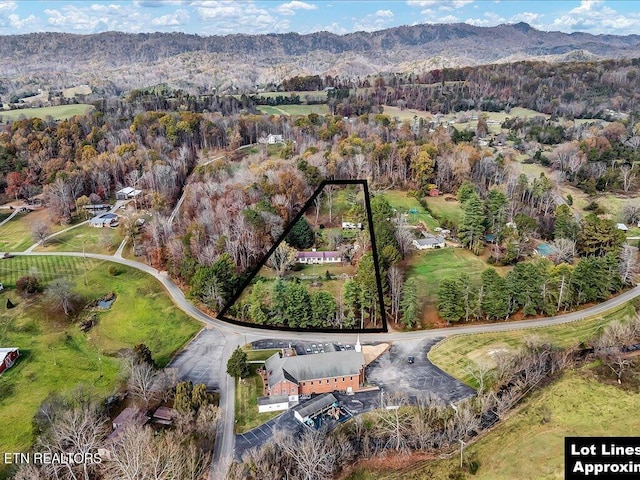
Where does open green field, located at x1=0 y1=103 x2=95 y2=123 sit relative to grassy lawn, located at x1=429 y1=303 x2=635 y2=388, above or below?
above

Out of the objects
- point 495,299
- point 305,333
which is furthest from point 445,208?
point 305,333

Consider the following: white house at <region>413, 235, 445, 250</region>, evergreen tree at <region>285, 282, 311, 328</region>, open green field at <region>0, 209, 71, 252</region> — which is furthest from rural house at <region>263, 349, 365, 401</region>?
open green field at <region>0, 209, 71, 252</region>

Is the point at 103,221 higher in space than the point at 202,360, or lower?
higher

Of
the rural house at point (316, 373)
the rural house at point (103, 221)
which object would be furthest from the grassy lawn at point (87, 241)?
the rural house at point (316, 373)

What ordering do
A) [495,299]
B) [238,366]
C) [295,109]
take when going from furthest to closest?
1. [295,109]
2. [495,299]
3. [238,366]

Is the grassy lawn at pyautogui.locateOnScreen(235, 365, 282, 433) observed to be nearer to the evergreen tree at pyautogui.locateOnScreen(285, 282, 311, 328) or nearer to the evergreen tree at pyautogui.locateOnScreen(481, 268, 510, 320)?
the evergreen tree at pyautogui.locateOnScreen(285, 282, 311, 328)

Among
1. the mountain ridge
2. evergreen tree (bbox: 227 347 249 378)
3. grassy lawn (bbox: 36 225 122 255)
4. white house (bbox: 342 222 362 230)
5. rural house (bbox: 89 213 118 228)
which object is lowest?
evergreen tree (bbox: 227 347 249 378)

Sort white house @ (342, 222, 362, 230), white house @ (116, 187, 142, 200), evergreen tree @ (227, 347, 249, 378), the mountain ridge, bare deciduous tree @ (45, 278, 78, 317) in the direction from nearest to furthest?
evergreen tree @ (227, 347, 249, 378) → bare deciduous tree @ (45, 278, 78, 317) → white house @ (342, 222, 362, 230) → white house @ (116, 187, 142, 200) → the mountain ridge

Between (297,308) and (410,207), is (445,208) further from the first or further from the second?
(297,308)

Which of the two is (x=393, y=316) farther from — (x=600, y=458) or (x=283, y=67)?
(x=283, y=67)
